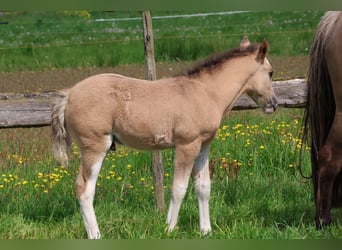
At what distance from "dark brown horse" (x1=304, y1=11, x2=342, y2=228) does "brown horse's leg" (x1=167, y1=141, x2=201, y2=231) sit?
112cm

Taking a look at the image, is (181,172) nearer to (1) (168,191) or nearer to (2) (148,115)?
(2) (148,115)

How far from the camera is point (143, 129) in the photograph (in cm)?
441

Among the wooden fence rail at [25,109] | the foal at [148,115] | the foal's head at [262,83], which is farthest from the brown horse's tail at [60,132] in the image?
the foal's head at [262,83]

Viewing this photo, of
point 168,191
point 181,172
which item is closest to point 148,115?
point 181,172

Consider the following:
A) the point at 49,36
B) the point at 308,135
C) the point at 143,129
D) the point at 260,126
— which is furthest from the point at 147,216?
the point at 49,36

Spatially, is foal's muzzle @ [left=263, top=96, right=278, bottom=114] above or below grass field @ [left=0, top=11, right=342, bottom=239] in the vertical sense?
above

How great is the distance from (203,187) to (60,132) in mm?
1206

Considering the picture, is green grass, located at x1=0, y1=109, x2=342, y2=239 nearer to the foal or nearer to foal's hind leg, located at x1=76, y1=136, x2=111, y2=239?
foal's hind leg, located at x1=76, y1=136, x2=111, y2=239

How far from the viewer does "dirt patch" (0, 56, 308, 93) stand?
7.75m

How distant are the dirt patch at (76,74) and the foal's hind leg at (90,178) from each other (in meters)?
3.22

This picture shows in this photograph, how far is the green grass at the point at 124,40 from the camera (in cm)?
775

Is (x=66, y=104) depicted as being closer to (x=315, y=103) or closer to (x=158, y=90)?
(x=158, y=90)

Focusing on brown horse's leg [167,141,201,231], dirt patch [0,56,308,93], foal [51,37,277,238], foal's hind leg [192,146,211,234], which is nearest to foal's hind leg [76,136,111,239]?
foal [51,37,277,238]

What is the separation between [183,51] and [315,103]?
3.03 m
